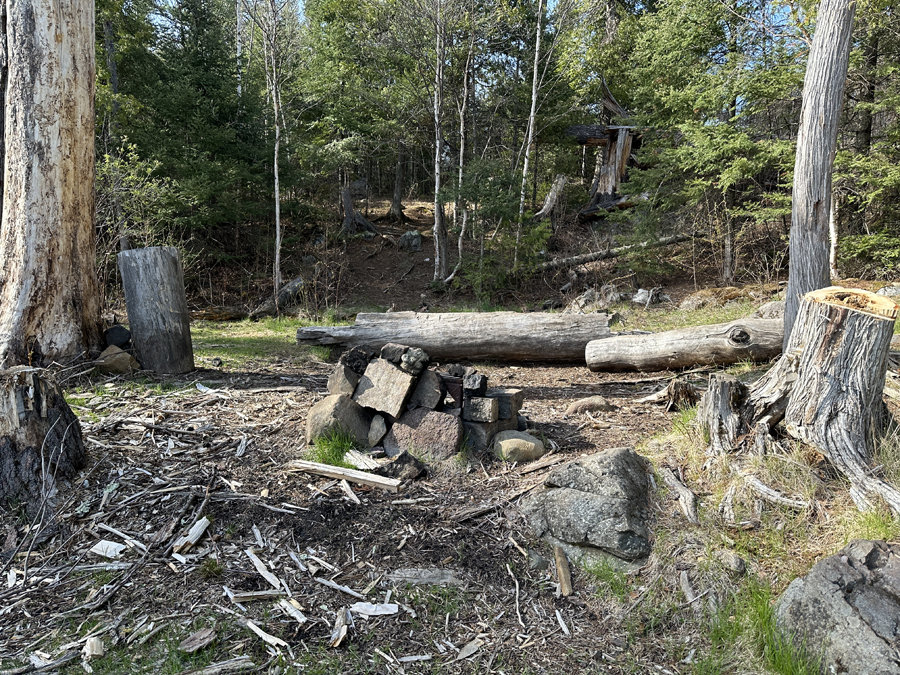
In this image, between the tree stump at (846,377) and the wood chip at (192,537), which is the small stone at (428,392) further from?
the tree stump at (846,377)

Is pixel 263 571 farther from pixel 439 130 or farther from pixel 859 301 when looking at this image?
pixel 439 130

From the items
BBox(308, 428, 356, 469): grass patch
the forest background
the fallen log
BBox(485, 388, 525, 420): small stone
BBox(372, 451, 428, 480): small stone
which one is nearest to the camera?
BBox(372, 451, 428, 480): small stone

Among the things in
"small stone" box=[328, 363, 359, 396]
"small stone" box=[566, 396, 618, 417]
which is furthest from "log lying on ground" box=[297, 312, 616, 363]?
"small stone" box=[328, 363, 359, 396]

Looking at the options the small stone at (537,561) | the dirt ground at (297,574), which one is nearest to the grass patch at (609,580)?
the dirt ground at (297,574)

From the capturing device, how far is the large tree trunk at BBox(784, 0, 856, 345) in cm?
669

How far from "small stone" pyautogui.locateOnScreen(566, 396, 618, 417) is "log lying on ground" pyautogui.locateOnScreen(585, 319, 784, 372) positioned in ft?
5.48

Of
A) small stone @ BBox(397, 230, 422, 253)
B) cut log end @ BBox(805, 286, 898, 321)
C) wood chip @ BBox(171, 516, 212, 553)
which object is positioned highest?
small stone @ BBox(397, 230, 422, 253)

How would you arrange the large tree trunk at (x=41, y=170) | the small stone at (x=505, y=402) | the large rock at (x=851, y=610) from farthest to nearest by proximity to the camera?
the large tree trunk at (x=41, y=170), the small stone at (x=505, y=402), the large rock at (x=851, y=610)

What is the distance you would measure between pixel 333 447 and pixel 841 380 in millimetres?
3331

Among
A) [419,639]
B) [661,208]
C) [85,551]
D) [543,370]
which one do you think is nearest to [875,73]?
[661,208]

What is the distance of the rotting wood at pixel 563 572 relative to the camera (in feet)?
9.93

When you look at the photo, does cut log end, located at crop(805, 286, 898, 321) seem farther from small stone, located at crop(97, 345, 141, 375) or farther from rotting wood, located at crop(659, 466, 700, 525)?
small stone, located at crop(97, 345, 141, 375)

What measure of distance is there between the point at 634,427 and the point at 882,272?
923 cm

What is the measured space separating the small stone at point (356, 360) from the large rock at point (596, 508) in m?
1.71
